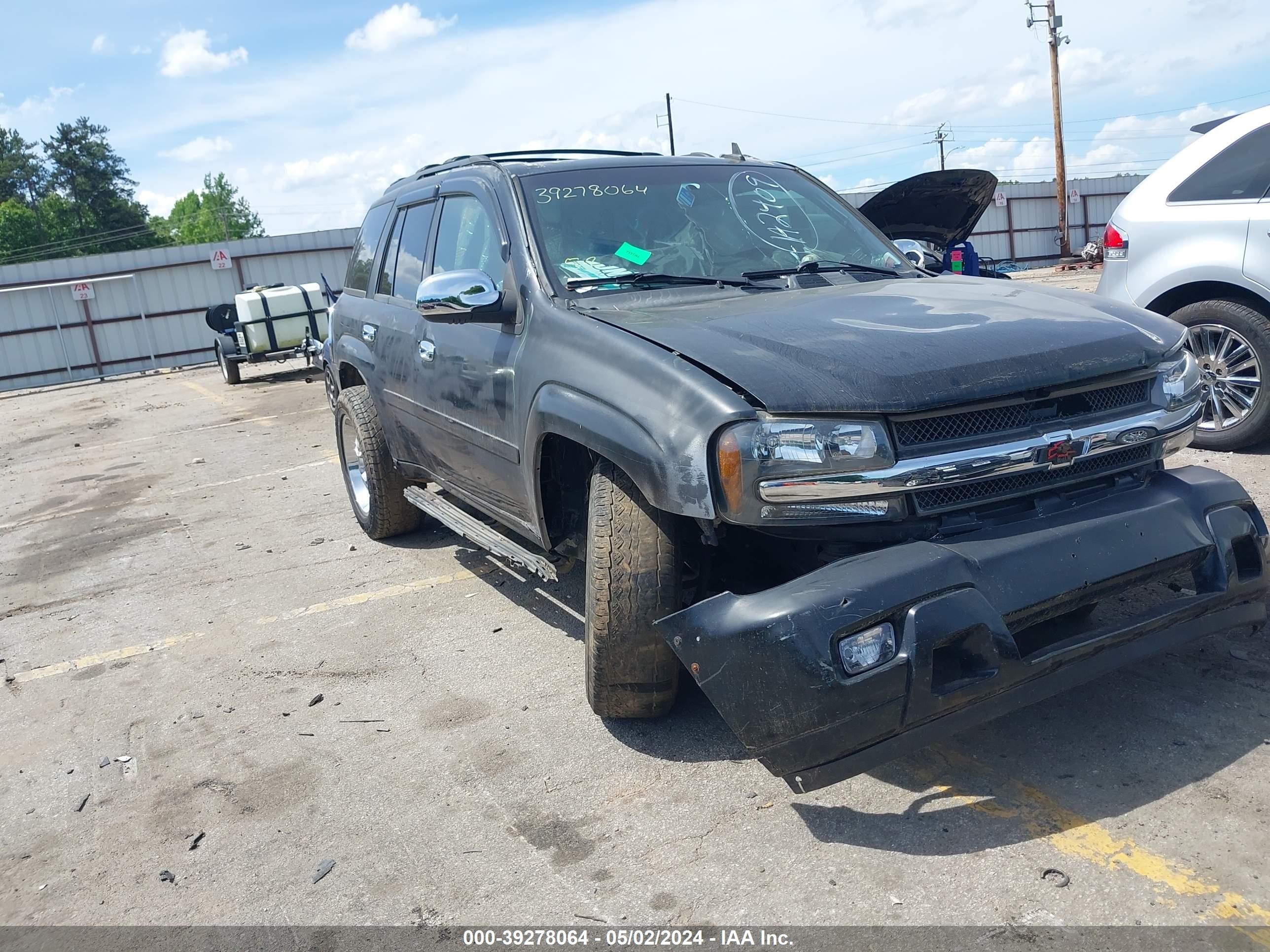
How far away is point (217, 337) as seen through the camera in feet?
62.2

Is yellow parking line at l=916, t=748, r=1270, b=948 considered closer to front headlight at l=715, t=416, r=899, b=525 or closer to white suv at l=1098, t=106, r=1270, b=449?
front headlight at l=715, t=416, r=899, b=525

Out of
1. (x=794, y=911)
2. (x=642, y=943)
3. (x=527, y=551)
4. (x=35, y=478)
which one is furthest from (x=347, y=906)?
(x=35, y=478)

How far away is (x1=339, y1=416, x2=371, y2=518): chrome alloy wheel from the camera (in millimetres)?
6160

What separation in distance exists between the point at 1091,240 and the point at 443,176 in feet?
124

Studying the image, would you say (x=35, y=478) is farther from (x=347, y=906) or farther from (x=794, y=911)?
(x=794, y=911)

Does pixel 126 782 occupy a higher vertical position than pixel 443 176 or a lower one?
lower

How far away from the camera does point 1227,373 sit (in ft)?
18.9

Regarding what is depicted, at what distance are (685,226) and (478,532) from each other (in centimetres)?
158

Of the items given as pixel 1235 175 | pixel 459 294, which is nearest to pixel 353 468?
pixel 459 294

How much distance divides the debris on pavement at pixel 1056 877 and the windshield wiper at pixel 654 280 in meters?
2.16

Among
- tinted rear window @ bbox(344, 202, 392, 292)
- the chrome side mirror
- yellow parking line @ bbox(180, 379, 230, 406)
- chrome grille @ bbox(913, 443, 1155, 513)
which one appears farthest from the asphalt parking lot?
yellow parking line @ bbox(180, 379, 230, 406)

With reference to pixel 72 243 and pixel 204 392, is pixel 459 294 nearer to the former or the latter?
pixel 204 392


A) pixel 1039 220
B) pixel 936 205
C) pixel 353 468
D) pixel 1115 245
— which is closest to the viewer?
pixel 1115 245

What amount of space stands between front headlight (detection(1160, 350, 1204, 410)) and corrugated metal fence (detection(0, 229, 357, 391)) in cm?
2533
